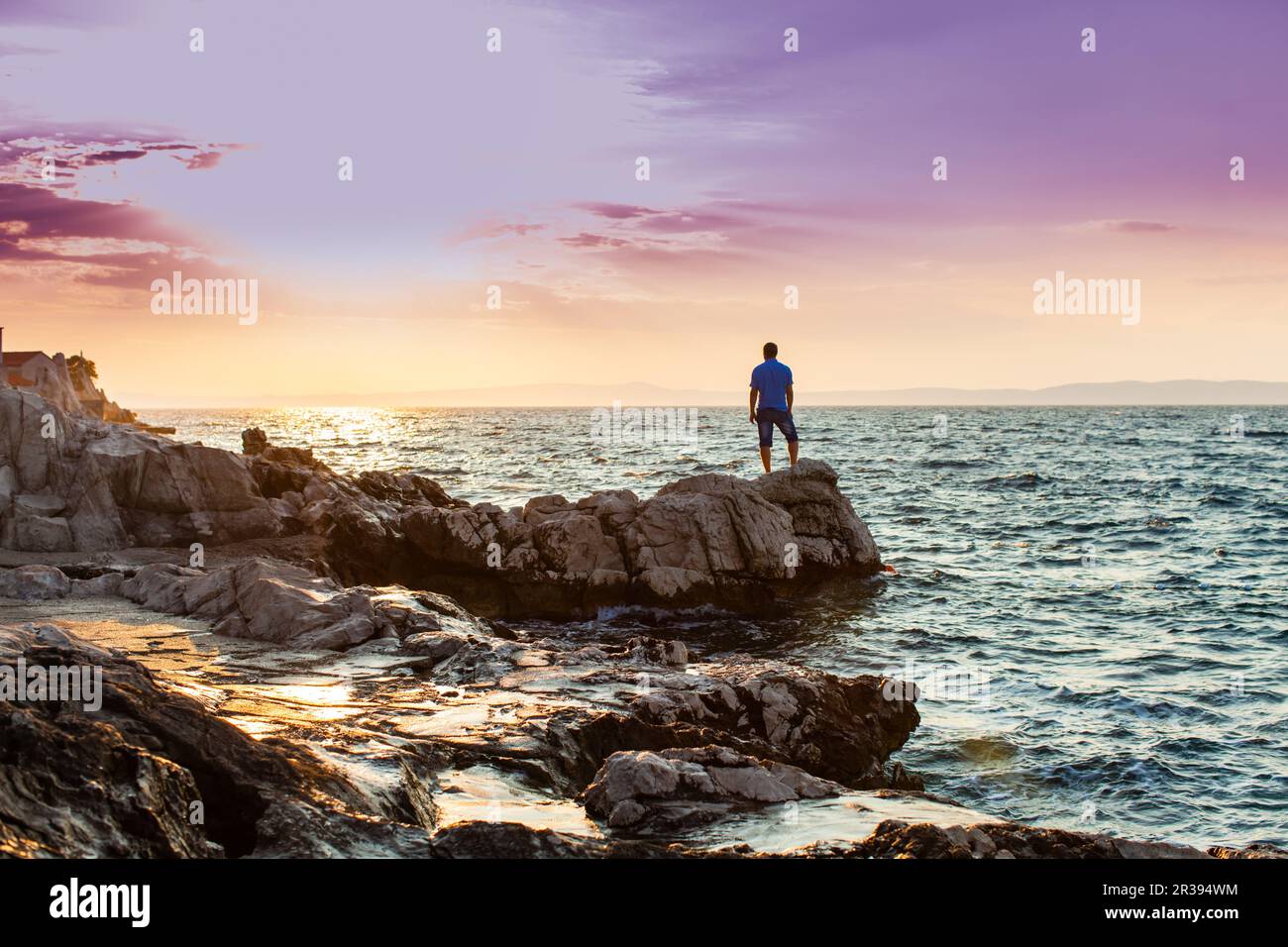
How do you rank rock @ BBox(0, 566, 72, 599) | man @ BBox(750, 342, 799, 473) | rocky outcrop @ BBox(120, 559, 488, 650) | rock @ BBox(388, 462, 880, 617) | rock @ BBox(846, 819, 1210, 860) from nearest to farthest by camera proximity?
rock @ BBox(846, 819, 1210, 860), rocky outcrop @ BBox(120, 559, 488, 650), rock @ BBox(0, 566, 72, 599), rock @ BBox(388, 462, 880, 617), man @ BBox(750, 342, 799, 473)

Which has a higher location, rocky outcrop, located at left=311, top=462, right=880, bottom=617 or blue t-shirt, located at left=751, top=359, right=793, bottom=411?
blue t-shirt, located at left=751, top=359, right=793, bottom=411

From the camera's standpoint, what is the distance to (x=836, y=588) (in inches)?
936

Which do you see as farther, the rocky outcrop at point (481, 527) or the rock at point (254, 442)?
the rock at point (254, 442)

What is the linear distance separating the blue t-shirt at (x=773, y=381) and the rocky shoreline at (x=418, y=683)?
91.5 inches

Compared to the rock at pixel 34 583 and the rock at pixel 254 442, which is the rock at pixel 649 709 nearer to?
the rock at pixel 34 583

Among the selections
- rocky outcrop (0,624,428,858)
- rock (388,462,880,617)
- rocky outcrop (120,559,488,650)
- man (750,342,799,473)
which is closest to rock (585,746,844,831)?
rocky outcrop (0,624,428,858)

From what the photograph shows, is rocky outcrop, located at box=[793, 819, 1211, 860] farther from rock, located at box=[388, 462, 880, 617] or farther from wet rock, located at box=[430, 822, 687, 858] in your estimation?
rock, located at box=[388, 462, 880, 617]

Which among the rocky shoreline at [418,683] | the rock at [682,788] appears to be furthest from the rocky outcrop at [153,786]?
the rock at [682,788]

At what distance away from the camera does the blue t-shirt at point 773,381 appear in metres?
22.2

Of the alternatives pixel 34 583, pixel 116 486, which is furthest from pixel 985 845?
pixel 116 486

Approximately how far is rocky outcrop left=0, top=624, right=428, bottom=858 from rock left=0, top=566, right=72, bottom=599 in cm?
928

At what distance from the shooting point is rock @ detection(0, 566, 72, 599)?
15.1 metres
